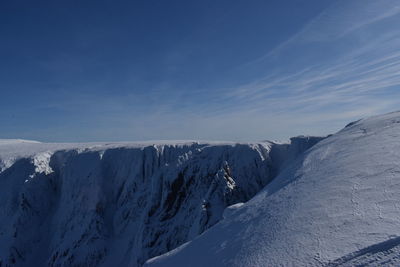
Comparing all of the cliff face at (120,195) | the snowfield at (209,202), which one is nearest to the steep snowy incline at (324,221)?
the snowfield at (209,202)

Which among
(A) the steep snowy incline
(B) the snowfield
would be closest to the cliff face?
(B) the snowfield

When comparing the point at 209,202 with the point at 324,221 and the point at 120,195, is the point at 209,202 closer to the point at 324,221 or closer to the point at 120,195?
the point at 120,195

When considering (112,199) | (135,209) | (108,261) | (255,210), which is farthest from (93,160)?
(255,210)

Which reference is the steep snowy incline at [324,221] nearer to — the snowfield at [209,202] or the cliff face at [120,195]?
the snowfield at [209,202]

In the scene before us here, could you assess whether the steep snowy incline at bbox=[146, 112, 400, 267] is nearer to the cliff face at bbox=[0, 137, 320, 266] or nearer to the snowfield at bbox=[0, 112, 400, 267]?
the snowfield at bbox=[0, 112, 400, 267]

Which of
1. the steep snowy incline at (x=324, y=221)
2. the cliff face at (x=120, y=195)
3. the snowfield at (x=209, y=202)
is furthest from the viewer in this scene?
the cliff face at (x=120, y=195)
